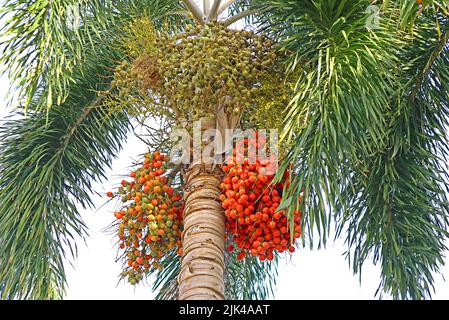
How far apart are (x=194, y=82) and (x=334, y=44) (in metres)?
0.95

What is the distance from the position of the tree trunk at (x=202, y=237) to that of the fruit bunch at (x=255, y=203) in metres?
0.11

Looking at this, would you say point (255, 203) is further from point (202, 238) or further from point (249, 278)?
point (249, 278)

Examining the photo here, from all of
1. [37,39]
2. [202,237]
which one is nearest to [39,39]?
[37,39]

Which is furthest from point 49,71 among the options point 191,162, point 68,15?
point 191,162

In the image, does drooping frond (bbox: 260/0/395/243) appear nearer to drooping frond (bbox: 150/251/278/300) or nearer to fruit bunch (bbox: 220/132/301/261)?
fruit bunch (bbox: 220/132/301/261)

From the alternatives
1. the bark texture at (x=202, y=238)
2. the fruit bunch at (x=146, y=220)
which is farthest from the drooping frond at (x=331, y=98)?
the fruit bunch at (x=146, y=220)

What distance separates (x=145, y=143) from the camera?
5746mm

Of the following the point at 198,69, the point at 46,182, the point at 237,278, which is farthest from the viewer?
the point at 237,278

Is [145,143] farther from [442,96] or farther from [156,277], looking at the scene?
[442,96]

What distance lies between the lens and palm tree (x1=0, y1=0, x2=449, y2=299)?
15.2ft

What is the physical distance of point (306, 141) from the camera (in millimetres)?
4645

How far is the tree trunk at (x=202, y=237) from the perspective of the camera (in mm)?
4930

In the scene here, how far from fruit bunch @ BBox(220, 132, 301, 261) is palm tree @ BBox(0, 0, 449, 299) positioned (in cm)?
15

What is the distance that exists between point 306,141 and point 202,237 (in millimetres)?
975
